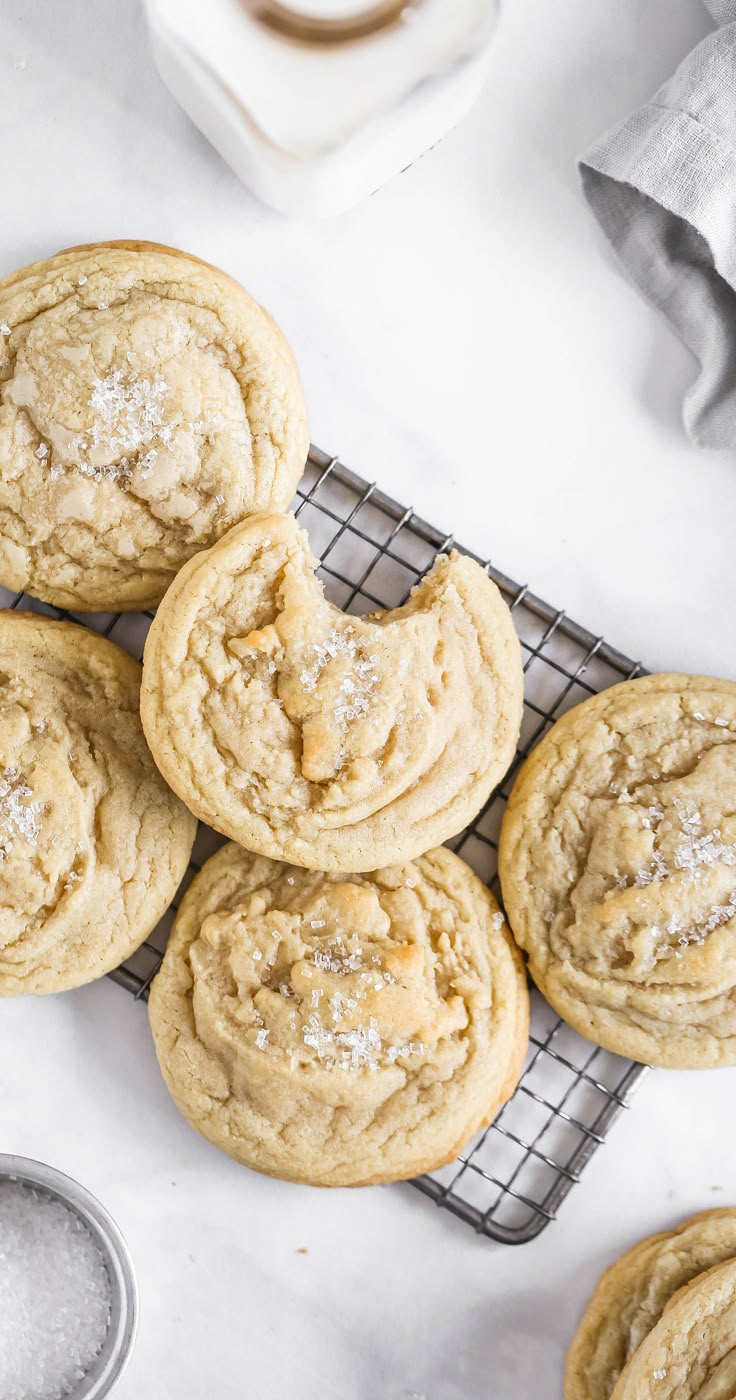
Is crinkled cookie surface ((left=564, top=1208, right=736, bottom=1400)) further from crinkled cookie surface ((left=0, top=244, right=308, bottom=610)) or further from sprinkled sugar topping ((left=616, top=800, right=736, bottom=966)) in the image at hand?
crinkled cookie surface ((left=0, top=244, right=308, bottom=610))

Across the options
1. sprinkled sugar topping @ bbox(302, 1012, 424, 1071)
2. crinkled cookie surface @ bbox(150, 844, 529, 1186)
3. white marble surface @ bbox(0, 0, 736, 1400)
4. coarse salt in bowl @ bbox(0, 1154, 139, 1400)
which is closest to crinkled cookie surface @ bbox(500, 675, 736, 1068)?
crinkled cookie surface @ bbox(150, 844, 529, 1186)

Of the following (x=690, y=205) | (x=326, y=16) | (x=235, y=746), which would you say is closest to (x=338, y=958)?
(x=235, y=746)

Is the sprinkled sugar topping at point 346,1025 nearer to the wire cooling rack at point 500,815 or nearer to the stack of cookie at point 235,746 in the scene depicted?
the stack of cookie at point 235,746

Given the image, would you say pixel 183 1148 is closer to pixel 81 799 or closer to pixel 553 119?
pixel 81 799

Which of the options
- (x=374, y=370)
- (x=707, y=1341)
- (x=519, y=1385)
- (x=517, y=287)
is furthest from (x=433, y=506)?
(x=519, y=1385)

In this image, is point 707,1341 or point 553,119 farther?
point 553,119

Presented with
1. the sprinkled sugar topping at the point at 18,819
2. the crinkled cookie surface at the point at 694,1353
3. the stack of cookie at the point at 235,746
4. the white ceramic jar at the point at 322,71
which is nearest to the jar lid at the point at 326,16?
the white ceramic jar at the point at 322,71

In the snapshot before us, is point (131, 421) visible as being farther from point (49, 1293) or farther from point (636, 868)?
point (49, 1293)
